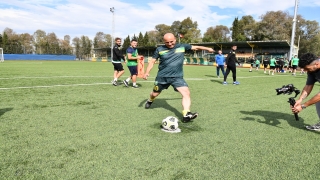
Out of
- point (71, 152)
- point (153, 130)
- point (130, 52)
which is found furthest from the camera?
point (130, 52)

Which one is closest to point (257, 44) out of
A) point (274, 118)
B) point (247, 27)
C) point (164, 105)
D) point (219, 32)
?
point (247, 27)

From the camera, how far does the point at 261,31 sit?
65.1m

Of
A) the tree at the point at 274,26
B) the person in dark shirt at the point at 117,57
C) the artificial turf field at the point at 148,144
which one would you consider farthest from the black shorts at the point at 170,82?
the tree at the point at 274,26

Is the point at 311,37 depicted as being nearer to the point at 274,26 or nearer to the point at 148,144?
the point at 274,26

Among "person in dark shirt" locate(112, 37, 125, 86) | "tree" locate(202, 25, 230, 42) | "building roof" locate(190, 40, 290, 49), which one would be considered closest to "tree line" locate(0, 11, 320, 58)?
"tree" locate(202, 25, 230, 42)

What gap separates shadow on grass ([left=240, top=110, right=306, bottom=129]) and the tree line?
5493 cm

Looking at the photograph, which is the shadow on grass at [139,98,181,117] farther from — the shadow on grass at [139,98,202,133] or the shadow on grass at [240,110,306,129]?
the shadow on grass at [240,110,306,129]

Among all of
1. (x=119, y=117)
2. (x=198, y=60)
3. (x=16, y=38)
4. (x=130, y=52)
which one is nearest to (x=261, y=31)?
(x=198, y=60)

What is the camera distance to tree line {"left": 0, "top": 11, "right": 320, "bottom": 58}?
64.7 metres

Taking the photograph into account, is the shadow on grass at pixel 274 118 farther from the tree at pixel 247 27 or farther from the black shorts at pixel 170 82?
the tree at pixel 247 27

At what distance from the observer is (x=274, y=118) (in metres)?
5.38

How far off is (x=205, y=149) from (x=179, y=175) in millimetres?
863

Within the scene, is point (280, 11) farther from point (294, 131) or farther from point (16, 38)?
point (16, 38)

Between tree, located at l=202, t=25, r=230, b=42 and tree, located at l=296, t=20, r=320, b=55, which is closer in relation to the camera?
tree, located at l=296, t=20, r=320, b=55
